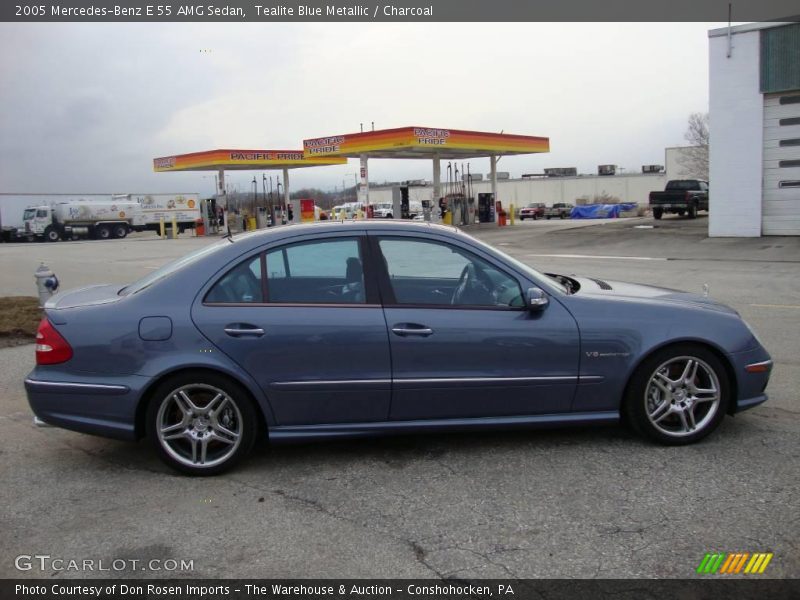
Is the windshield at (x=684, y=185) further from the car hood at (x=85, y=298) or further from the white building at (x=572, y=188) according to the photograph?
the white building at (x=572, y=188)

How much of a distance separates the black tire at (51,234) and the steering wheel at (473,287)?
1891 inches

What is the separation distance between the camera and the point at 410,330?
4.26m

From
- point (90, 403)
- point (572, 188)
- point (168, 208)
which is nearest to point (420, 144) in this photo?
point (168, 208)

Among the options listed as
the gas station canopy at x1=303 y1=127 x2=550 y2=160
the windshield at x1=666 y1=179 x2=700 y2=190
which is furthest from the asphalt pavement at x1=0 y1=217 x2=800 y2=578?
the windshield at x1=666 y1=179 x2=700 y2=190

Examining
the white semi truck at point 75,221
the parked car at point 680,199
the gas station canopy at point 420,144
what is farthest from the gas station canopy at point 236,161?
the parked car at point 680,199

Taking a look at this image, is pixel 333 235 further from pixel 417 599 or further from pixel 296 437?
pixel 417 599

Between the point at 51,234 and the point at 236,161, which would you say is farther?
the point at 51,234

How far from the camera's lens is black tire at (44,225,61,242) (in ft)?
152

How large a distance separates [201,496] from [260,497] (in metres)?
0.34

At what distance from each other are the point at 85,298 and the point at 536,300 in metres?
2.90

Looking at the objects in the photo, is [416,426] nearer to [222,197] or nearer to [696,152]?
[222,197]

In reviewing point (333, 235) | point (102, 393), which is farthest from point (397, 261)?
point (102, 393)

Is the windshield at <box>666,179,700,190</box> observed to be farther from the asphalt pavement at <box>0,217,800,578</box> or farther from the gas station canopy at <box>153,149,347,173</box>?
the asphalt pavement at <box>0,217,800,578</box>

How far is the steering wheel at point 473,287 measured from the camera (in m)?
4.45
